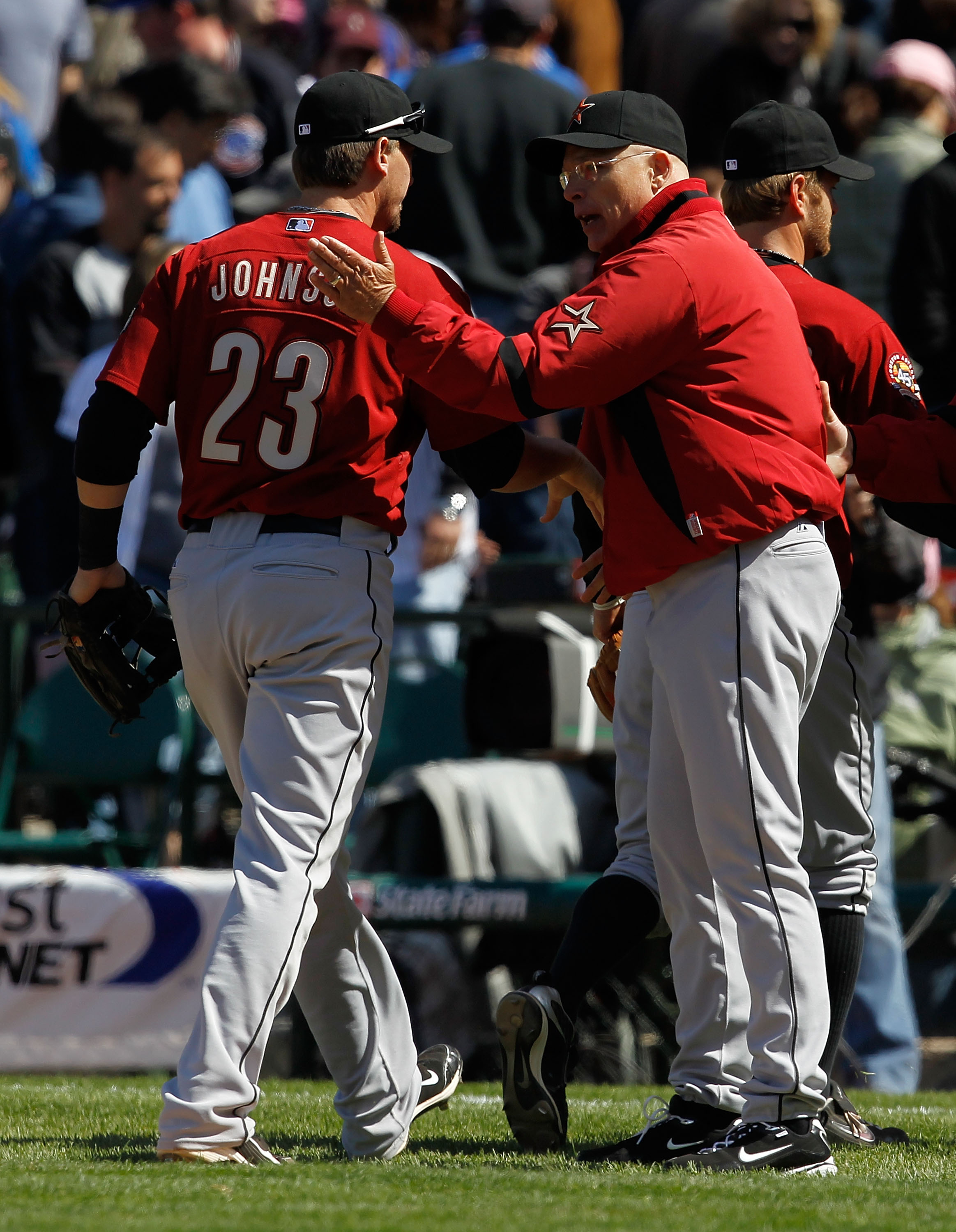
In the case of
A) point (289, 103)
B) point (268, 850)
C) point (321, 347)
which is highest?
point (289, 103)

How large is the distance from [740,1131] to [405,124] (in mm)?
2214

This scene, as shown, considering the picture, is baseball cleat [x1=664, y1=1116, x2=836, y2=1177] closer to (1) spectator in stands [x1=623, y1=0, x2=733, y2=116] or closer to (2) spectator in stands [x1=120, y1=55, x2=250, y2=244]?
(2) spectator in stands [x1=120, y1=55, x2=250, y2=244]

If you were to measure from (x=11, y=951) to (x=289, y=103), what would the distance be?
18.3 feet

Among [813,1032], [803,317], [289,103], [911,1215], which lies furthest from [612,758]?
[289,103]

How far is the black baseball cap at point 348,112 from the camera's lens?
13.1 feet

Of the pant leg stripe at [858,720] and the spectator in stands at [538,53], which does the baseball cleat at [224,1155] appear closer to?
the pant leg stripe at [858,720]

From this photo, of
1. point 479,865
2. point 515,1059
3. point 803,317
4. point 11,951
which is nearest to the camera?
point 515,1059

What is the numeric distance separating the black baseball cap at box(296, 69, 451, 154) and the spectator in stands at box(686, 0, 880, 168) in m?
5.33

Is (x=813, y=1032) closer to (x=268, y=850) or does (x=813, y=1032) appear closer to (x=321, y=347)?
(x=268, y=850)

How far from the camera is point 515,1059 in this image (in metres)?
4.02

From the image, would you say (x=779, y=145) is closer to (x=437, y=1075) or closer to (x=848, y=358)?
(x=848, y=358)

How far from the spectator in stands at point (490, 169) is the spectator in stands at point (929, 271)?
5.10ft

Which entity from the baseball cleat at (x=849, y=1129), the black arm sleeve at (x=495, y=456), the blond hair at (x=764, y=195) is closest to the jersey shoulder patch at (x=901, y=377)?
the blond hair at (x=764, y=195)

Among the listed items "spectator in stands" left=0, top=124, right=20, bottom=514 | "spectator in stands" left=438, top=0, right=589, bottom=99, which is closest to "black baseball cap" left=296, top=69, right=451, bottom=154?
"spectator in stands" left=0, top=124, right=20, bottom=514
